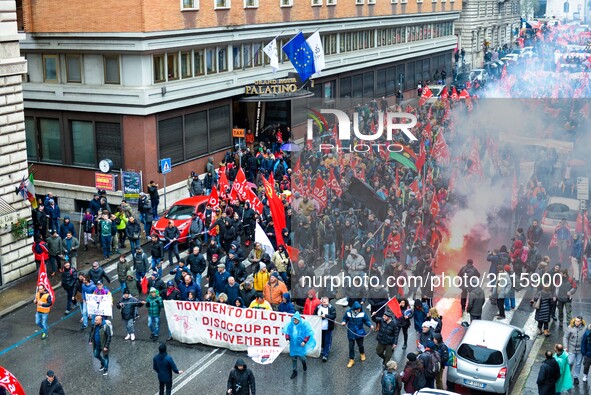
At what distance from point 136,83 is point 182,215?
6.92m

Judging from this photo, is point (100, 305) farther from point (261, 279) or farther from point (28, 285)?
point (28, 285)

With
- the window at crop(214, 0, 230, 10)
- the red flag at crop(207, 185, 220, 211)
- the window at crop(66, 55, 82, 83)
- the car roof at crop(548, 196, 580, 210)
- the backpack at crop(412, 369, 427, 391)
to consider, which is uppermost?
the window at crop(214, 0, 230, 10)

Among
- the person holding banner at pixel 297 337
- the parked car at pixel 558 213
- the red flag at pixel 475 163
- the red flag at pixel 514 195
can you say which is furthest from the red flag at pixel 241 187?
the person holding banner at pixel 297 337

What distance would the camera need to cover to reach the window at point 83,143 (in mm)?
33625

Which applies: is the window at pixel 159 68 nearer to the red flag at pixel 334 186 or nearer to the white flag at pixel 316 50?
the white flag at pixel 316 50

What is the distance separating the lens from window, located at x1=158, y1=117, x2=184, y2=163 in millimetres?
33625

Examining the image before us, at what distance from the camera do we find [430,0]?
66.4 metres

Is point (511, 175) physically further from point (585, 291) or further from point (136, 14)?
point (136, 14)

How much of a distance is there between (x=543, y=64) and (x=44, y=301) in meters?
68.0

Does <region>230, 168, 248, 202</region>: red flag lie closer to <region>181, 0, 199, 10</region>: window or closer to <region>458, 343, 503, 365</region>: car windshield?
<region>181, 0, 199, 10</region>: window

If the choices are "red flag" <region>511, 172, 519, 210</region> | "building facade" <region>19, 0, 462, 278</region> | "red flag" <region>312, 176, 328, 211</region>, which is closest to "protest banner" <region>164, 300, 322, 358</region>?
"red flag" <region>312, 176, 328, 211</region>

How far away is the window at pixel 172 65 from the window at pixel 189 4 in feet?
6.36

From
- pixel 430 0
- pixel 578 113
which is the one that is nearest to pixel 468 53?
A: pixel 430 0

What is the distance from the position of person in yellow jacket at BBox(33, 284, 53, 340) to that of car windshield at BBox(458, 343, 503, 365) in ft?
31.5
